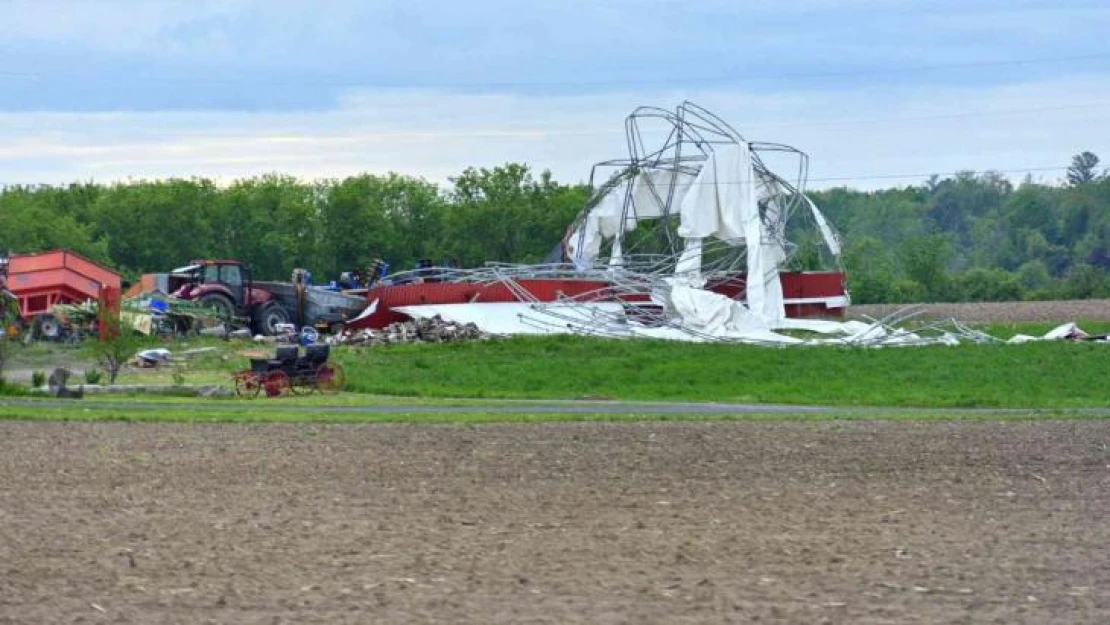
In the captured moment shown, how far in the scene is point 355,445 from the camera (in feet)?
104

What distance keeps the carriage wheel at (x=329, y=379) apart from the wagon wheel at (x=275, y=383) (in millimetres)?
1110

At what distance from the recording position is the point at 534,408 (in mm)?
42281

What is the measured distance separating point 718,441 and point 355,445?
6619 mm

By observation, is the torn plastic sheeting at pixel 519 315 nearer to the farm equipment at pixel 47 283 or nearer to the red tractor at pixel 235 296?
the red tractor at pixel 235 296

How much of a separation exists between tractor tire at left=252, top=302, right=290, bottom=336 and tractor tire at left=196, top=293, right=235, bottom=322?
96 cm

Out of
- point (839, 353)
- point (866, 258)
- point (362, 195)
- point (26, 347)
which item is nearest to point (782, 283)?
point (839, 353)

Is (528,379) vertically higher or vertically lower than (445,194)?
lower

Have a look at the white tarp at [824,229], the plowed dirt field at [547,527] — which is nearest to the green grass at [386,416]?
the plowed dirt field at [547,527]

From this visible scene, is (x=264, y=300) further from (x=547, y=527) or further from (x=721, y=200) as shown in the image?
(x=547, y=527)

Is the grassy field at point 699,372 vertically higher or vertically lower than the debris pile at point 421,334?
lower

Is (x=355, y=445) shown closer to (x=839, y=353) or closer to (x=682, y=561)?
(x=682, y=561)

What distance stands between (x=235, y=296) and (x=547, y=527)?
4861 cm

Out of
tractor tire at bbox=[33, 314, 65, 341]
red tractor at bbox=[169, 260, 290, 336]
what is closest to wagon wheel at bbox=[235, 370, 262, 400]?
tractor tire at bbox=[33, 314, 65, 341]

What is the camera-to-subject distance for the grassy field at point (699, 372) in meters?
47.8
